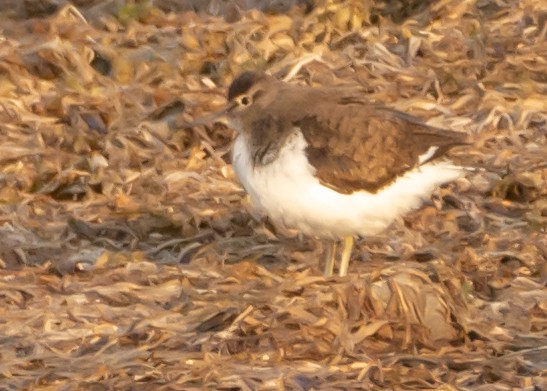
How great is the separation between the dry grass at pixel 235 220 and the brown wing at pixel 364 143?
49cm

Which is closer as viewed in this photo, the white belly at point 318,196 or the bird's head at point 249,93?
the white belly at point 318,196

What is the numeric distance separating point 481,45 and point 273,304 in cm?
433

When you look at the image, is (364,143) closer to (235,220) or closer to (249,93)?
(249,93)

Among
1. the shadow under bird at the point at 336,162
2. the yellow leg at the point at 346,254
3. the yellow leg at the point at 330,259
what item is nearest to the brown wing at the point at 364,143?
the shadow under bird at the point at 336,162

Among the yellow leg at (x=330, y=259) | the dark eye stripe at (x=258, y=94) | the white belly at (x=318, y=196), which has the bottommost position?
the yellow leg at (x=330, y=259)

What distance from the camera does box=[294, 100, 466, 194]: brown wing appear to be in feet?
24.9

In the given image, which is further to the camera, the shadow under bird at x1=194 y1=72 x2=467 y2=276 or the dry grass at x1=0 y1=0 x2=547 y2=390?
the shadow under bird at x1=194 y1=72 x2=467 y2=276

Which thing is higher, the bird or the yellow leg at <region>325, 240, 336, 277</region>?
the bird

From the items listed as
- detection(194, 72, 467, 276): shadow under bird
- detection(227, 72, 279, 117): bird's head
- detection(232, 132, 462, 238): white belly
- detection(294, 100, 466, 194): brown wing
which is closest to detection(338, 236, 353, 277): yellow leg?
detection(194, 72, 467, 276): shadow under bird

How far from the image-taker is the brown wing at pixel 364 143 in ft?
24.9

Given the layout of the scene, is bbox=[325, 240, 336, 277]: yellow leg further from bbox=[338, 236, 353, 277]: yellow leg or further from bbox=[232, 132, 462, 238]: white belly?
bbox=[232, 132, 462, 238]: white belly

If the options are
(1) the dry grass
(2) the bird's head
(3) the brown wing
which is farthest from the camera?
(2) the bird's head

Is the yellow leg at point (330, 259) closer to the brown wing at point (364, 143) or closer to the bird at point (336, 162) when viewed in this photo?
Result: the bird at point (336, 162)

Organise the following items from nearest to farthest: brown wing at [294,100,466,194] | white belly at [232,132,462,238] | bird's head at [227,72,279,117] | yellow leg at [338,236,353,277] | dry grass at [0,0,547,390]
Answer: dry grass at [0,0,547,390] < white belly at [232,132,462,238] < brown wing at [294,100,466,194] < yellow leg at [338,236,353,277] < bird's head at [227,72,279,117]
